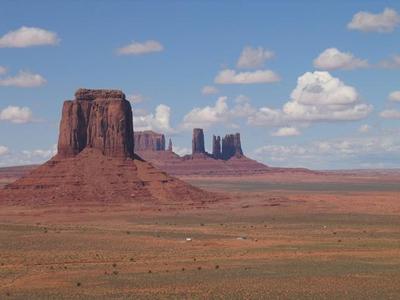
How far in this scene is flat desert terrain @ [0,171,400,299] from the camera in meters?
37.6

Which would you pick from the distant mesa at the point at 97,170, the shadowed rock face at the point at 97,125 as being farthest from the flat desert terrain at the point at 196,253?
the shadowed rock face at the point at 97,125

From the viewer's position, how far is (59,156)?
110500 mm

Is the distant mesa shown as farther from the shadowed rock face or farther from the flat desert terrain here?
the flat desert terrain

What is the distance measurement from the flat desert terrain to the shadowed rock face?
40.4 ft

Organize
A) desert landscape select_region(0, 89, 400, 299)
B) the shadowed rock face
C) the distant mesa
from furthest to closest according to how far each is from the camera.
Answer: the shadowed rock face, the distant mesa, desert landscape select_region(0, 89, 400, 299)

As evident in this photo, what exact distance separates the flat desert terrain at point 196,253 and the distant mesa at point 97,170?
451cm

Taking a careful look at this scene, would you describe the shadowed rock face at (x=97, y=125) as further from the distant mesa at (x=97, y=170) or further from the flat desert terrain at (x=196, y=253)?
the flat desert terrain at (x=196, y=253)

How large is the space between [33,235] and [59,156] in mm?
43734

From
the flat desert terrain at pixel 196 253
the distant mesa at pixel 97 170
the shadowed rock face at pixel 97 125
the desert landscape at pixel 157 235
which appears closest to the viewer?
the flat desert terrain at pixel 196 253

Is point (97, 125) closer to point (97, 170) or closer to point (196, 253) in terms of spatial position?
point (97, 170)

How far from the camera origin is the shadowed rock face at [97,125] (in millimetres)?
109750

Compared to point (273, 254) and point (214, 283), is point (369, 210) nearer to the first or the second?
point (273, 254)

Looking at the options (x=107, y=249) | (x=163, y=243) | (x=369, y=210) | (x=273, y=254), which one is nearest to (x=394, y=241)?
→ (x=273, y=254)

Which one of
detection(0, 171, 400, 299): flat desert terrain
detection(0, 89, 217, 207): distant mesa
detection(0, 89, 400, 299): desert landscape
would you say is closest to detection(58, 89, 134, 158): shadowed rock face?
detection(0, 89, 217, 207): distant mesa
